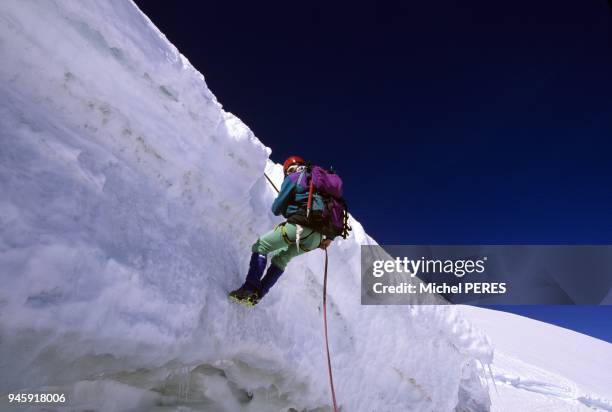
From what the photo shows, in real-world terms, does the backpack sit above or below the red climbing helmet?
below

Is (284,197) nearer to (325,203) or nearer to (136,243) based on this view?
(325,203)

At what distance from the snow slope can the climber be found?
12851mm

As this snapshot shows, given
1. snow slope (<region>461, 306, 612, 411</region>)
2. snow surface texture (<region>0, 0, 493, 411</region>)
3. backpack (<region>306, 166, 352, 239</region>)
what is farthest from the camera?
snow slope (<region>461, 306, 612, 411</region>)

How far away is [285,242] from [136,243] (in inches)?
46.7

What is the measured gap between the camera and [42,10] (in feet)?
9.27

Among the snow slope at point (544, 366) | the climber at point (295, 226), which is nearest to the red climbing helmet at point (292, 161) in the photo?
the climber at point (295, 226)

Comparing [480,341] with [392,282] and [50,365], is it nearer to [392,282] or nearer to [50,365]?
[392,282]

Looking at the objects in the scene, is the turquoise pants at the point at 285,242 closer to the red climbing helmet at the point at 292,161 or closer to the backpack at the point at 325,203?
the backpack at the point at 325,203

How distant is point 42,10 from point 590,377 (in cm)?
3415

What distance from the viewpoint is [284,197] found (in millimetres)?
3463

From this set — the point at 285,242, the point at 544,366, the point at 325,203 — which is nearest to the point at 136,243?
the point at 285,242

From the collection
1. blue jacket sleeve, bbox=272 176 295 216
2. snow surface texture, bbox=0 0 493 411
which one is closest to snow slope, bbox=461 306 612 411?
snow surface texture, bbox=0 0 493 411

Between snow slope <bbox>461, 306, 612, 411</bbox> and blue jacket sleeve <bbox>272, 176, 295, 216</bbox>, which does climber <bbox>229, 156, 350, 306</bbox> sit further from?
snow slope <bbox>461, 306, 612, 411</bbox>

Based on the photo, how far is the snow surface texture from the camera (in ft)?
7.44
